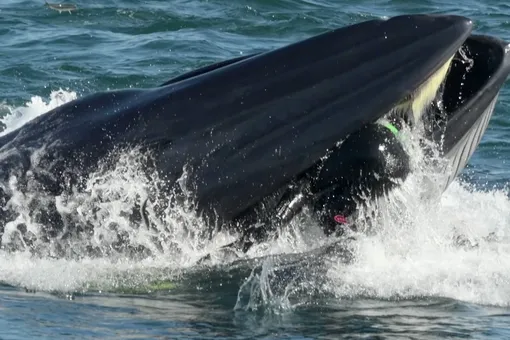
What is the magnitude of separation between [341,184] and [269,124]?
615mm

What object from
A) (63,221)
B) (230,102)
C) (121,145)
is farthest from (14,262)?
(230,102)

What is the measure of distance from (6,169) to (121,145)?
0.80 meters

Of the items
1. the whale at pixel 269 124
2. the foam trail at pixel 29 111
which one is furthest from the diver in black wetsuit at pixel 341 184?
the foam trail at pixel 29 111

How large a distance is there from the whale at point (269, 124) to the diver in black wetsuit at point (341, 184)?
0.01 metres

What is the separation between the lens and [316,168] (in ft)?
27.8

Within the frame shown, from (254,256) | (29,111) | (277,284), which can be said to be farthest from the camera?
A: (29,111)

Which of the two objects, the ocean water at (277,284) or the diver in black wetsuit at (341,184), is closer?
the ocean water at (277,284)

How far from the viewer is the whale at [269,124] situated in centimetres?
834

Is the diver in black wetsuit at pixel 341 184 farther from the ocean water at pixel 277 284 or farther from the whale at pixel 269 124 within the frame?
the ocean water at pixel 277 284

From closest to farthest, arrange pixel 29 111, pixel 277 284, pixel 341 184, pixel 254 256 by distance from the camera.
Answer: pixel 277 284
pixel 341 184
pixel 254 256
pixel 29 111

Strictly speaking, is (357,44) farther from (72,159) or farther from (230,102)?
(72,159)

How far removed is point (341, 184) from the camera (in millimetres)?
8453

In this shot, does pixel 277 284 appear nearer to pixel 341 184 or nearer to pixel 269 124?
pixel 341 184

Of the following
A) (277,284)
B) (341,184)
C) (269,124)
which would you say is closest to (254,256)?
(277,284)
